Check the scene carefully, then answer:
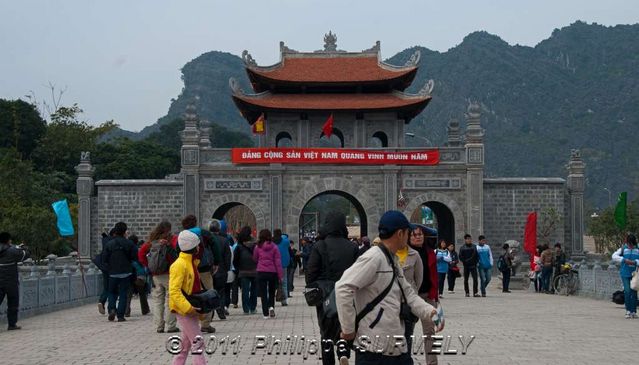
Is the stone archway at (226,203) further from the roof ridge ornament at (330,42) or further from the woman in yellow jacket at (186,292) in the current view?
the woman in yellow jacket at (186,292)

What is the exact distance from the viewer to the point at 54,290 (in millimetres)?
20672

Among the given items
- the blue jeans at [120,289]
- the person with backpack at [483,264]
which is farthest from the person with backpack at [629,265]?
the blue jeans at [120,289]

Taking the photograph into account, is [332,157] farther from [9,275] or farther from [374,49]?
[9,275]

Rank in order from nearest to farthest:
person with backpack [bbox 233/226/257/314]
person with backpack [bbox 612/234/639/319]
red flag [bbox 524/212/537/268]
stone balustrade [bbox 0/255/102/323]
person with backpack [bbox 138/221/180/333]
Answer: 1. person with backpack [bbox 138/221/180/333]
2. person with backpack [bbox 612/234/639/319]
3. person with backpack [bbox 233/226/257/314]
4. stone balustrade [bbox 0/255/102/323]
5. red flag [bbox 524/212/537/268]

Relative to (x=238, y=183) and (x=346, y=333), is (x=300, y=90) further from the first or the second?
(x=346, y=333)

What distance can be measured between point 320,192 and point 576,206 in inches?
408

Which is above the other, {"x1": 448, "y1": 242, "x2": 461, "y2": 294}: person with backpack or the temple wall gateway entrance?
the temple wall gateway entrance

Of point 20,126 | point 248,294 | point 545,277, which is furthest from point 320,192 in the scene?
point 20,126

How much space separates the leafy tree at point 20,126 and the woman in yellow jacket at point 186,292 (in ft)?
173

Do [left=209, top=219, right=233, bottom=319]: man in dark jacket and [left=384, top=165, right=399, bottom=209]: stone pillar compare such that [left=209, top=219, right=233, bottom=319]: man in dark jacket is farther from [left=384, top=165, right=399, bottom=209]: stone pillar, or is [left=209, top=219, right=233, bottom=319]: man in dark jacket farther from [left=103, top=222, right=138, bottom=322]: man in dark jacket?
[left=384, top=165, right=399, bottom=209]: stone pillar

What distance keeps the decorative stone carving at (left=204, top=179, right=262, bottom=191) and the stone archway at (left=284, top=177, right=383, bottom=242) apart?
155 centimetres

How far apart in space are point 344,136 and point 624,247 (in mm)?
24737

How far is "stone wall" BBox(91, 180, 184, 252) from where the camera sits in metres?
39.2

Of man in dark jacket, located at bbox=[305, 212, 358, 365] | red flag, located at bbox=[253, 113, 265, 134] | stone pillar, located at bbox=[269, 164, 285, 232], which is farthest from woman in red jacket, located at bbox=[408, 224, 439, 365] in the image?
red flag, located at bbox=[253, 113, 265, 134]
